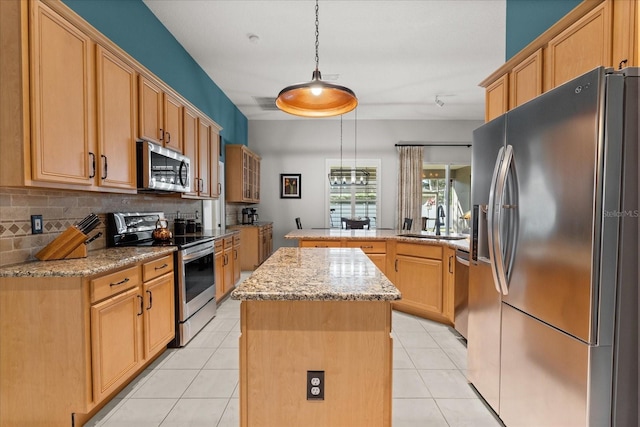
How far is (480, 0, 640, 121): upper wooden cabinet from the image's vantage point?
135cm

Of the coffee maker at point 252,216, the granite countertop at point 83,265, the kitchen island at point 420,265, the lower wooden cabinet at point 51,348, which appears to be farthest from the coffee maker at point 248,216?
the lower wooden cabinet at point 51,348

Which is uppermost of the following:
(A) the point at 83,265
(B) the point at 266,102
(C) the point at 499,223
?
(B) the point at 266,102

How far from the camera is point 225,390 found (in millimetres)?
2092

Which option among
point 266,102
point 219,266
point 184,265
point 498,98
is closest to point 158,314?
point 184,265

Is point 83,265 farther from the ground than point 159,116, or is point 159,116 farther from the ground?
point 159,116

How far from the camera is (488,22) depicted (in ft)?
10.8

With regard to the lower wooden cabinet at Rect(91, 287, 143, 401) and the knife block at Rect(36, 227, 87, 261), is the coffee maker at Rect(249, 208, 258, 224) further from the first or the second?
the knife block at Rect(36, 227, 87, 261)

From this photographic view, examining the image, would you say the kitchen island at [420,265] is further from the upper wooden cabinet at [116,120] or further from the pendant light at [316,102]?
the upper wooden cabinet at [116,120]

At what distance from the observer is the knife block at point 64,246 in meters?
1.89

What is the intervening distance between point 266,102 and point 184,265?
13.0 feet

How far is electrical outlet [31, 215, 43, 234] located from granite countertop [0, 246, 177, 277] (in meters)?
0.20

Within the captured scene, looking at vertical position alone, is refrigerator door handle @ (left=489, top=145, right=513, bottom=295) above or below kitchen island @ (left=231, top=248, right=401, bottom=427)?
above

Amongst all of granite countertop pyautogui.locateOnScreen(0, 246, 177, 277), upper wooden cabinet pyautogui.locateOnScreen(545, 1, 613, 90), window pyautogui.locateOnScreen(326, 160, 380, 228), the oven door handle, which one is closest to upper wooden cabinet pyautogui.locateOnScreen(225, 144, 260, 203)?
window pyautogui.locateOnScreen(326, 160, 380, 228)

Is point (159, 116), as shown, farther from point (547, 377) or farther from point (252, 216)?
point (252, 216)
